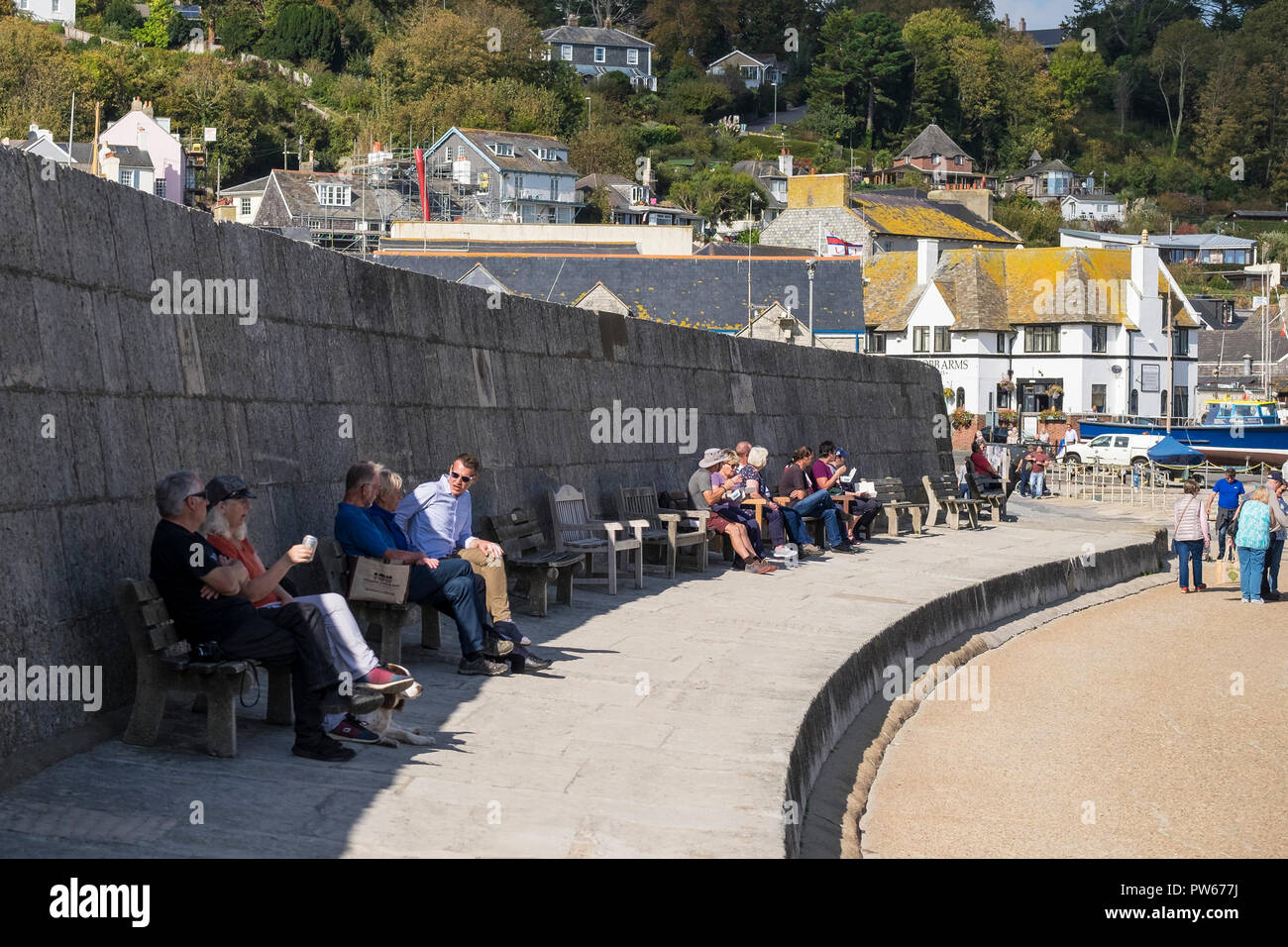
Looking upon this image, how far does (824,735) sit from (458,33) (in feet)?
429

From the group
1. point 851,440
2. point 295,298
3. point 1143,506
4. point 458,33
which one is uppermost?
point 458,33

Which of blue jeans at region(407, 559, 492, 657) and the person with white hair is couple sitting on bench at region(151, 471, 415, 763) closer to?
blue jeans at region(407, 559, 492, 657)

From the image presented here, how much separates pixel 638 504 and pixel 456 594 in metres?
6.33

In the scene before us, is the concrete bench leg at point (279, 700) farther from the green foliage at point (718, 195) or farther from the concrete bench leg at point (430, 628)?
the green foliage at point (718, 195)

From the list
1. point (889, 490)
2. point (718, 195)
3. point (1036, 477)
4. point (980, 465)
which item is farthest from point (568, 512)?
point (718, 195)

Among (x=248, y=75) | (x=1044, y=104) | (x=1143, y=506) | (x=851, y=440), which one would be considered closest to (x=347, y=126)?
(x=248, y=75)

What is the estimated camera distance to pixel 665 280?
2640 inches

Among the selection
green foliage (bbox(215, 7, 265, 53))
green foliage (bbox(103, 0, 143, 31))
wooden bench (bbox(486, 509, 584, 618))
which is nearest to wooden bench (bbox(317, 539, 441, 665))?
wooden bench (bbox(486, 509, 584, 618))

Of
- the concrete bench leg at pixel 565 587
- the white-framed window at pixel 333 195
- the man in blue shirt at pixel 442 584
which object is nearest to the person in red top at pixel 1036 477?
the concrete bench leg at pixel 565 587

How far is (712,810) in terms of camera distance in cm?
685

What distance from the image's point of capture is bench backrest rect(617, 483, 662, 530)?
15.4 meters
